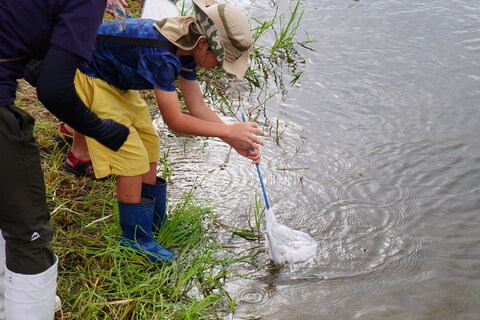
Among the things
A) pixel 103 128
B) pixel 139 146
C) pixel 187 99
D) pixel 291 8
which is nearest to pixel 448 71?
pixel 291 8

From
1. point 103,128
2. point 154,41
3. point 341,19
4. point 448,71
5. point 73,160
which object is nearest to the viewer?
point 103,128

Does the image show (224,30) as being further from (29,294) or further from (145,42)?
(29,294)

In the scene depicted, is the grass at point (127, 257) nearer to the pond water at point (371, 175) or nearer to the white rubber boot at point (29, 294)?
the pond water at point (371, 175)

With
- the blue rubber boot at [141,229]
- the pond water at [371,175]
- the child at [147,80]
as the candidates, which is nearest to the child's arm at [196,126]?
the child at [147,80]

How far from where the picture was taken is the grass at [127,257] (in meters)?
2.62

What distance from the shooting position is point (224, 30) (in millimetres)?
2598

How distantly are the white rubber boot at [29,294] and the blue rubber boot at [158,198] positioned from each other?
33.0 inches

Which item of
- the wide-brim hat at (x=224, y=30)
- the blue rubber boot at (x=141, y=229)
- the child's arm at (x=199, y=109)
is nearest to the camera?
the wide-brim hat at (x=224, y=30)

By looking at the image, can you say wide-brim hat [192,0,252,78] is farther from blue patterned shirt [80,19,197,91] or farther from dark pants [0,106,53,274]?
dark pants [0,106,53,274]

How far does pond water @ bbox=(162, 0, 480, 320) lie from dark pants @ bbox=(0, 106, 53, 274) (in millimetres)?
969

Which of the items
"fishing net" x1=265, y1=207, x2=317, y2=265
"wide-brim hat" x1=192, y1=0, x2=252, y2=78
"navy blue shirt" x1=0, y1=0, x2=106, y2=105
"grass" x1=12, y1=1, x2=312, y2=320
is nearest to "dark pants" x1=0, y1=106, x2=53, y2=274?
"navy blue shirt" x1=0, y1=0, x2=106, y2=105

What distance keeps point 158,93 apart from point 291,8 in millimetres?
4875

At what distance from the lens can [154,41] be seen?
259 centimetres

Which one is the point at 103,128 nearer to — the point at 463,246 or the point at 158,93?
the point at 158,93
